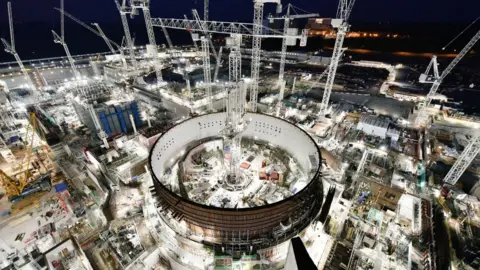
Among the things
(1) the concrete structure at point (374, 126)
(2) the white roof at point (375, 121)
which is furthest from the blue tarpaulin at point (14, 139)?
(2) the white roof at point (375, 121)

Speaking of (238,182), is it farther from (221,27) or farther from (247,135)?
(221,27)

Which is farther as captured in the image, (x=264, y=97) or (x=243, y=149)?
(x=264, y=97)

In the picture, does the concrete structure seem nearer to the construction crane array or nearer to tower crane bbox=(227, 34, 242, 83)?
the construction crane array

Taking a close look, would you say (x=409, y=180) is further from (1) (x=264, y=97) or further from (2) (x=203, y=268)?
(1) (x=264, y=97)

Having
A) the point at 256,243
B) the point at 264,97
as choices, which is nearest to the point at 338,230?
the point at 256,243

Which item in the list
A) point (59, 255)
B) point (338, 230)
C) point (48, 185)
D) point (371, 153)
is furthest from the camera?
point (371, 153)

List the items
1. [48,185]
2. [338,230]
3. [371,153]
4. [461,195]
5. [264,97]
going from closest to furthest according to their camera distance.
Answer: [338,230] < [461,195] < [48,185] < [371,153] < [264,97]

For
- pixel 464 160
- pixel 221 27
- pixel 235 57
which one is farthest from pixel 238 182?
pixel 464 160

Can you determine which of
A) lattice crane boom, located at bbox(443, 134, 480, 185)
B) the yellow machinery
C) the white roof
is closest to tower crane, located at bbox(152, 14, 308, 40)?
the white roof

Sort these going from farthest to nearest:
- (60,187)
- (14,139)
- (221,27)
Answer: (14,139) → (221,27) → (60,187)
